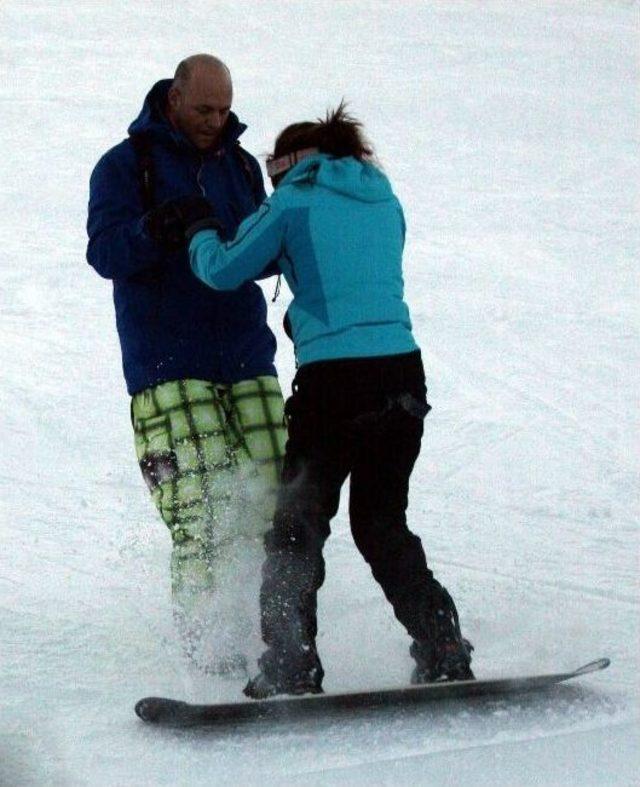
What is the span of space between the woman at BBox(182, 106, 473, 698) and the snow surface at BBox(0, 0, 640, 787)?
0.91ft

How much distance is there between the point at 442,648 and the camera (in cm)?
386

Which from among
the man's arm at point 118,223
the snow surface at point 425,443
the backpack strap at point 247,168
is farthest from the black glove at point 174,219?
the snow surface at point 425,443

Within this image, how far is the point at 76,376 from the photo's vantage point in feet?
26.4

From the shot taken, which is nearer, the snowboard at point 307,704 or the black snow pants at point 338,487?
the snowboard at point 307,704

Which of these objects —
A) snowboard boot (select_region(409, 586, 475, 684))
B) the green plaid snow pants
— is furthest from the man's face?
snowboard boot (select_region(409, 586, 475, 684))

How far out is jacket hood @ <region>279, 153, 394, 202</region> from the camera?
3.80m

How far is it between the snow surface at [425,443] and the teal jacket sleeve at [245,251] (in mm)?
1261

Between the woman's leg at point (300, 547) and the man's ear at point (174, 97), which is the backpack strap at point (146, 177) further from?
the woman's leg at point (300, 547)

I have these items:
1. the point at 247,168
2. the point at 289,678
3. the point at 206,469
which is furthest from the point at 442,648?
the point at 247,168

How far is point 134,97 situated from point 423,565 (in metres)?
12.6

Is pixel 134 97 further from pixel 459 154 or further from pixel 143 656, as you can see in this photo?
pixel 143 656

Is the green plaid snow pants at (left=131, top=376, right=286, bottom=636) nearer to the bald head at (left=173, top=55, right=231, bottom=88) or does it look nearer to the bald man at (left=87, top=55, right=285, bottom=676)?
the bald man at (left=87, top=55, right=285, bottom=676)

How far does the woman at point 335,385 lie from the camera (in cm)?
381

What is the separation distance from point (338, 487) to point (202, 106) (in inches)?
50.0
